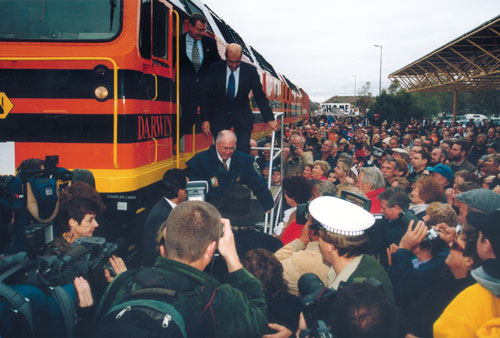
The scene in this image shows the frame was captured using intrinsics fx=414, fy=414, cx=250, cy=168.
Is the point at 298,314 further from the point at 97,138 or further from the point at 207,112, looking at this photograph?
the point at 207,112

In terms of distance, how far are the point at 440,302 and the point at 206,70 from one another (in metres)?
3.62

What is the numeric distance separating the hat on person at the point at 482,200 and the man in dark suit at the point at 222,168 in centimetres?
187

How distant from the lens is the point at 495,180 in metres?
6.21

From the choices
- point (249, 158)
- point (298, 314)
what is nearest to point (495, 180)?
point (249, 158)

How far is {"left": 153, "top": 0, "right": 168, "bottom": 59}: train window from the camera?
13.9 ft

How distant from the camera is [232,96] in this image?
518cm

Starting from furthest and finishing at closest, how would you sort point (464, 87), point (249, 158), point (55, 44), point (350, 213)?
point (464, 87), point (249, 158), point (55, 44), point (350, 213)

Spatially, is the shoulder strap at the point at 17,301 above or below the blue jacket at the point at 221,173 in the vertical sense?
below

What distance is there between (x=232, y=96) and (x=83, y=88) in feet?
6.09

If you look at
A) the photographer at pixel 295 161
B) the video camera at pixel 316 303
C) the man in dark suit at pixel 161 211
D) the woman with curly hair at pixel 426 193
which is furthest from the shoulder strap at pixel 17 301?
the photographer at pixel 295 161

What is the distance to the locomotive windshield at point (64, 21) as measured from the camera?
3969 millimetres

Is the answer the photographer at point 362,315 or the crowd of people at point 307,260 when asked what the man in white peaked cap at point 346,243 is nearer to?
the crowd of people at point 307,260

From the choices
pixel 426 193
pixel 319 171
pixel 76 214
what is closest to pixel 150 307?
pixel 76 214

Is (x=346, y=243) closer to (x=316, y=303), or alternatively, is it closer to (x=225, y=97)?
(x=316, y=303)
